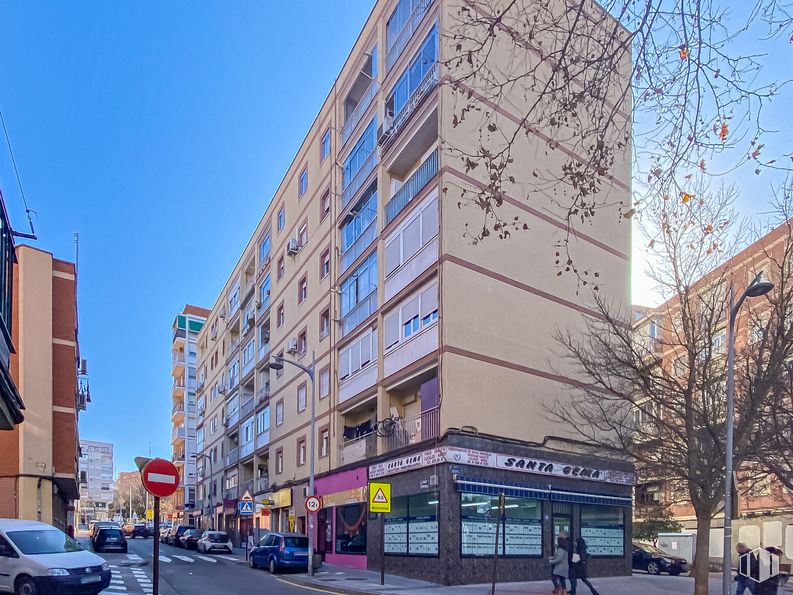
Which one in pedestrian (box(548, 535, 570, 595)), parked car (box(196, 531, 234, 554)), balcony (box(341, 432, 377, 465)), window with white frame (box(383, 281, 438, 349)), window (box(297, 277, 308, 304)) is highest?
window (box(297, 277, 308, 304))

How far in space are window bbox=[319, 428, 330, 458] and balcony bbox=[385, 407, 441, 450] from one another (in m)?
6.45

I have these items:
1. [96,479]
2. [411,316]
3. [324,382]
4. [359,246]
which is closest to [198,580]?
[411,316]

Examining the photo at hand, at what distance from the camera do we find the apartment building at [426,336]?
874 inches

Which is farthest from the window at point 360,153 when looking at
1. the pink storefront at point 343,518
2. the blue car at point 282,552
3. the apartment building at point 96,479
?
the apartment building at point 96,479

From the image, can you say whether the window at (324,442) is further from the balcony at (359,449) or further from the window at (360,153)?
the window at (360,153)

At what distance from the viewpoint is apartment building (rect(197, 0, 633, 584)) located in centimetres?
2220

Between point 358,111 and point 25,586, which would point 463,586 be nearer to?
point 25,586

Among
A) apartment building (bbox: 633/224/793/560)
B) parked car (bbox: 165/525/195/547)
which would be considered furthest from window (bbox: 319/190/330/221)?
parked car (bbox: 165/525/195/547)

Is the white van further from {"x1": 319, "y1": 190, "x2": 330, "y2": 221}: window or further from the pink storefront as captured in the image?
{"x1": 319, "y1": 190, "x2": 330, "y2": 221}: window

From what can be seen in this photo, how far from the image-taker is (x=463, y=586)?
66.5 ft

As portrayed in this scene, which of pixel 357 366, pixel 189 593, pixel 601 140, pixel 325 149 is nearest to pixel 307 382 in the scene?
pixel 357 366

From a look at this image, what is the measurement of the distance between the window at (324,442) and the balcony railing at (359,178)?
32.3ft

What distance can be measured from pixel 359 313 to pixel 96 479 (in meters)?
106

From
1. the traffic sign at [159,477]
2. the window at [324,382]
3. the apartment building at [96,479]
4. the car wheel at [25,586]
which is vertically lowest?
the apartment building at [96,479]
